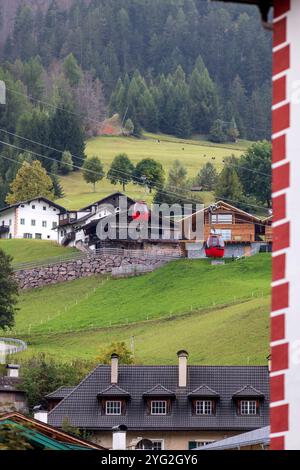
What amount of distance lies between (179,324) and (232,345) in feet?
50.8

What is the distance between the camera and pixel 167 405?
77.1 metres

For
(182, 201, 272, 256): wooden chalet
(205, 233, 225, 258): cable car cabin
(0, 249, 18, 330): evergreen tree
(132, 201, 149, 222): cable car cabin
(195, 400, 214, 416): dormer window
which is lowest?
(195, 400, 214, 416): dormer window

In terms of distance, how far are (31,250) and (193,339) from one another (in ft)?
217

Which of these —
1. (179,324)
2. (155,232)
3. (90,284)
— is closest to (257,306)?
(179,324)

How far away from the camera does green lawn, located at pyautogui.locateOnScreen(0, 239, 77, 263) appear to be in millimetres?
177375

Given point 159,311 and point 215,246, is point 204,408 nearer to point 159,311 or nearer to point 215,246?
point 159,311

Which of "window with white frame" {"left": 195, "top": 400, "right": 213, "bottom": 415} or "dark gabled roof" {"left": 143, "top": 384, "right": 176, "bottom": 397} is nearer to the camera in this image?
"dark gabled roof" {"left": 143, "top": 384, "right": 176, "bottom": 397}

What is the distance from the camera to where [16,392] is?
3693 inches

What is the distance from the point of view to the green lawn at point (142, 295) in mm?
137750

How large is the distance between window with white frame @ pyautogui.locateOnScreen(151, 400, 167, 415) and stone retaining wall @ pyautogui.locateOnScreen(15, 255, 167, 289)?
83857 millimetres

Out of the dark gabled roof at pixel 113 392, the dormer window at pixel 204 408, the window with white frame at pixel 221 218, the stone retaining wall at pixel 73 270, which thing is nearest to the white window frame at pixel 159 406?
the dark gabled roof at pixel 113 392

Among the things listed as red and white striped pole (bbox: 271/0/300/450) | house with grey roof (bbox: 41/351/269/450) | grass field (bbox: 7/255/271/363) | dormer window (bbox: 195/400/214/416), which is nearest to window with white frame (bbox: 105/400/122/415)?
house with grey roof (bbox: 41/351/269/450)

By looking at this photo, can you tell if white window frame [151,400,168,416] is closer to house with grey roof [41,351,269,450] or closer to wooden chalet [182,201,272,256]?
house with grey roof [41,351,269,450]

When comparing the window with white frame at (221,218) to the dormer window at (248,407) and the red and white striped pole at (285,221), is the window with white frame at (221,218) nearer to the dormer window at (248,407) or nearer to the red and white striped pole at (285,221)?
the dormer window at (248,407)
